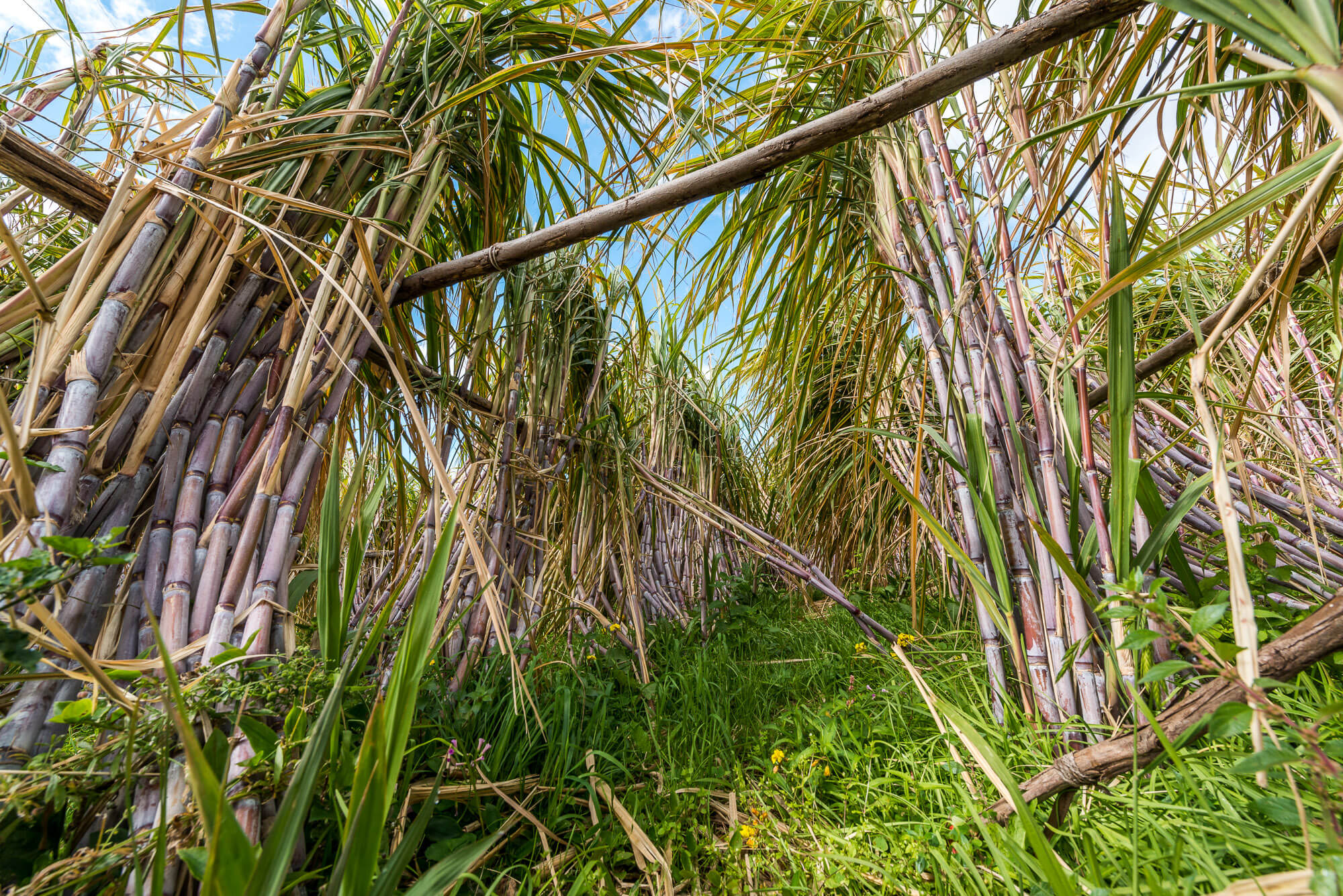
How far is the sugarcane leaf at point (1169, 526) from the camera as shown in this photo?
25.0 inches

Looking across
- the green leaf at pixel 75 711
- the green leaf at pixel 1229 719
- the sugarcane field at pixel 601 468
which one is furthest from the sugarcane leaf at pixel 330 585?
the green leaf at pixel 1229 719

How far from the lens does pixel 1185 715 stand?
0.48 meters

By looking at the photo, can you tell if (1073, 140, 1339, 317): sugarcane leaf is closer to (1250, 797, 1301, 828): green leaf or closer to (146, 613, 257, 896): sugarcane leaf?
(1250, 797, 1301, 828): green leaf

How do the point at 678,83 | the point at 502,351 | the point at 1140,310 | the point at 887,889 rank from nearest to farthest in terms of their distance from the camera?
the point at 887,889 → the point at 678,83 → the point at 502,351 → the point at 1140,310

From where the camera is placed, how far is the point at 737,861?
2.59 feet

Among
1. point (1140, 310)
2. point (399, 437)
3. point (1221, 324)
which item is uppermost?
point (1140, 310)

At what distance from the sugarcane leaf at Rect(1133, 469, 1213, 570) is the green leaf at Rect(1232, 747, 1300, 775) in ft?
1.09

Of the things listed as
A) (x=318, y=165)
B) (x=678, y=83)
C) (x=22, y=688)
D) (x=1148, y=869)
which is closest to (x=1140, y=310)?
(x=678, y=83)

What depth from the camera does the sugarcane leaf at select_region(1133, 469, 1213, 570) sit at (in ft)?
2.08

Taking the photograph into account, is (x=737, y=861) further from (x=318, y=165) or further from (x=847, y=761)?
A: (x=318, y=165)

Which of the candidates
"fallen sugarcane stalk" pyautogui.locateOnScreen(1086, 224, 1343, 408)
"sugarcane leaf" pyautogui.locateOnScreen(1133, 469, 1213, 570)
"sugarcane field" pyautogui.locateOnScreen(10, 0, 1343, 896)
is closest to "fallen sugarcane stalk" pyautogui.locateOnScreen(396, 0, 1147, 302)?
"sugarcane field" pyautogui.locateOnScreen(10, 0, 1343, 896)

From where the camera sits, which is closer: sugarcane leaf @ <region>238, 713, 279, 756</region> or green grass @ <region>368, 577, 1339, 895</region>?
sugarcane leaf @ <region>238, 713, 279, 756</region>

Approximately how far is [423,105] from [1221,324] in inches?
43.3

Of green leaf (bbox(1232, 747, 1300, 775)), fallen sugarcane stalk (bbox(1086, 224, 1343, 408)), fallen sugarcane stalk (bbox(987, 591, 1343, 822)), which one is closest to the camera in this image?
green leaf (bbox(1232, 747, 1300, 775))
